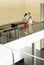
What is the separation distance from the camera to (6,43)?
18.8ft

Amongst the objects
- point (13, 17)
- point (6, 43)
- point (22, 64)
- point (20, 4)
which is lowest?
point (22, 64)

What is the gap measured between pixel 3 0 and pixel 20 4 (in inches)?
55.1

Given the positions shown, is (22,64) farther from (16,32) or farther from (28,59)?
(16,32)

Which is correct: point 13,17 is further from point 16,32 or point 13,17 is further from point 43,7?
point 16,32

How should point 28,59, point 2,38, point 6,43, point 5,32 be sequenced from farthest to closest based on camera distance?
point 28,59 → point 5,32 → point 2,38 → point 6,43

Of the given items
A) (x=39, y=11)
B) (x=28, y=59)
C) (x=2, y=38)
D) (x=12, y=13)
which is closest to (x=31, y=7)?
(x=39, y=11)

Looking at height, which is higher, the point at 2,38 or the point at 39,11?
the point at 39,11

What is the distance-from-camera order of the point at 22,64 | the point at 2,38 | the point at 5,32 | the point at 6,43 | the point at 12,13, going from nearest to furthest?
the point at 6,43, the point at 2,38, the point at 5,32, the point at 22,64, the point at 12,13

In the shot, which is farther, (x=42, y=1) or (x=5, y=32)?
(x=42, y=1)

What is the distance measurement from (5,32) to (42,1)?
12.6ft

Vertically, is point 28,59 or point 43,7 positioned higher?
point 43,7

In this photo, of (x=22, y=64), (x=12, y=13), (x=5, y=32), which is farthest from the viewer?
(x=12, y=13)

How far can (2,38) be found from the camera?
614cm

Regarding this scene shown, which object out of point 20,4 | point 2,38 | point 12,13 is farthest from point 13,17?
point 2,38
